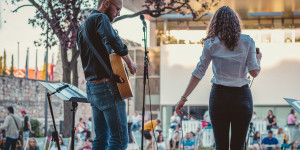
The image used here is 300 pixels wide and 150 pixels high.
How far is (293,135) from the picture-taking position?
15.5 meters

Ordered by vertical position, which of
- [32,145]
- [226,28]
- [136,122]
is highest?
[226,28]

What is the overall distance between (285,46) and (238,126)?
68.6 ft

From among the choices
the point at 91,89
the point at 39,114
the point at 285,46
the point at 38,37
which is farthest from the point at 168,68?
the point at 91,89

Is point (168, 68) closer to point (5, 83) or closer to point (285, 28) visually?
point (285, 28)

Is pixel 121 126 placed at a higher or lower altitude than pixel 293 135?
higher

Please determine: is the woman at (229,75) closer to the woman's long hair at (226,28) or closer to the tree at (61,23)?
the woman's long hair at (226,28)

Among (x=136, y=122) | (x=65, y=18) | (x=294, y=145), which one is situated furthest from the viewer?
(x=136, y=122)

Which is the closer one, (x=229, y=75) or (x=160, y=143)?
(x=229, y=75)

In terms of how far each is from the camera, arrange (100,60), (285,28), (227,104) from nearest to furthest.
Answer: (227,104) → (100,60) → (285,28)

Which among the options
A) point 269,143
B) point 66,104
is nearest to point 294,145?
point 269,143

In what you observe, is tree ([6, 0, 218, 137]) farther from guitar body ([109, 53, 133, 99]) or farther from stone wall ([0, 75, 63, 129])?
stone wall ([0, 75, 63, 129])

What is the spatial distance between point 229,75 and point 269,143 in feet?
40.9

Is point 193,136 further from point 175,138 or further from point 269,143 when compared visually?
point 269,143

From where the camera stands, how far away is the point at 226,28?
4070mm
